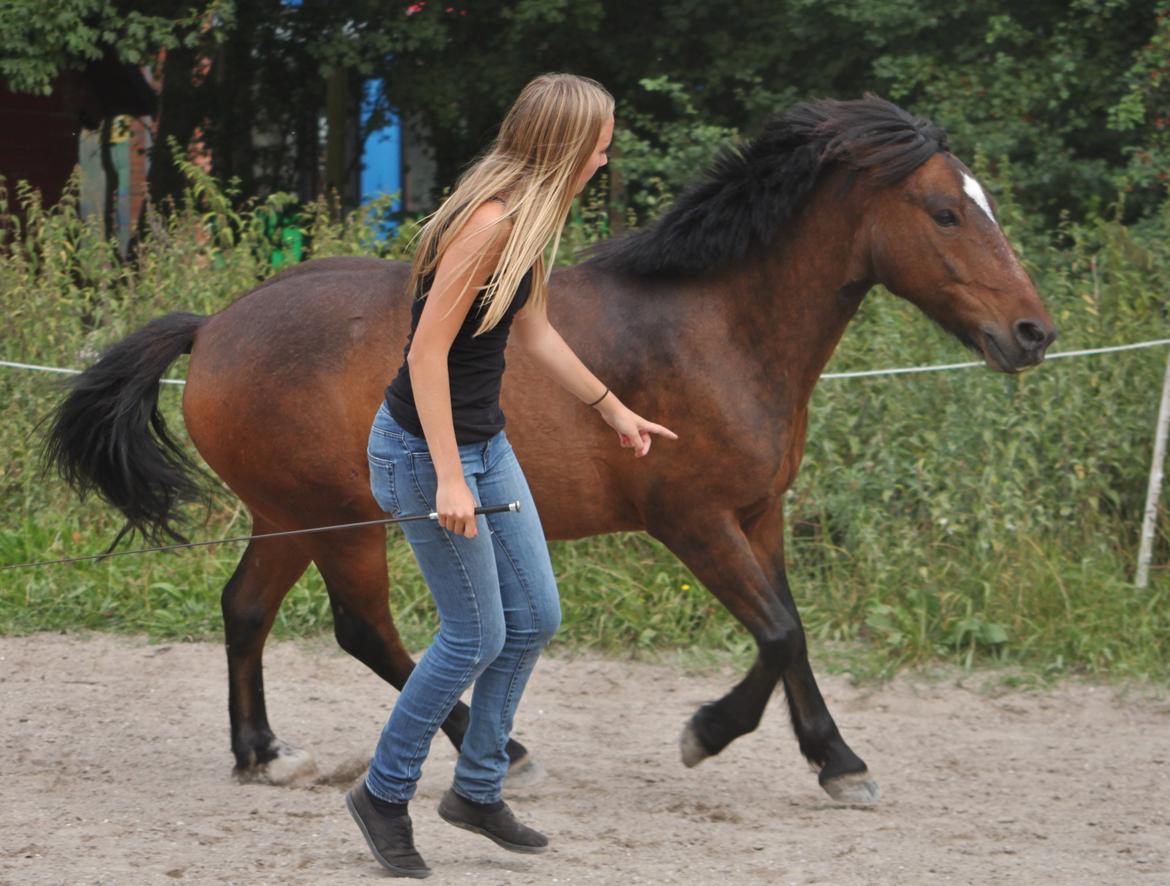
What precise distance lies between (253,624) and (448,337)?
1.87 metres

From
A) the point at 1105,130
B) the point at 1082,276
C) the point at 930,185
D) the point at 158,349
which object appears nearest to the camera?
the point at 930,185

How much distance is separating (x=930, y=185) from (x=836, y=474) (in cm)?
259

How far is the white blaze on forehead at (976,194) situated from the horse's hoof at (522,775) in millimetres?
2116

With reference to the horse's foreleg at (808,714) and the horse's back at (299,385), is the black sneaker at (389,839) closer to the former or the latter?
the horse's back at (299,385)

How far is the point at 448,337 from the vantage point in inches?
119

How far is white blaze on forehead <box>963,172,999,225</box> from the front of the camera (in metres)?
4.03

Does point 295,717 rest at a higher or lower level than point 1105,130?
lower

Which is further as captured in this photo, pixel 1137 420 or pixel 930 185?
pixel 1137 420

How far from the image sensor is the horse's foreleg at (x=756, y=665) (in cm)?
409

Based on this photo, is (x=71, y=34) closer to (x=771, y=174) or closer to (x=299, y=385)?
(x=299, y=385)

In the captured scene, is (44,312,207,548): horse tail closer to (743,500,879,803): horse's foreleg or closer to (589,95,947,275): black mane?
(589,95,947,275): black mane

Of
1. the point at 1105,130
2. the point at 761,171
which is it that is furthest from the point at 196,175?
the point at 1105,130

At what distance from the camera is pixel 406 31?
10852mm

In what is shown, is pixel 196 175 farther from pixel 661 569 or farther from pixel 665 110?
pixel 665 110
